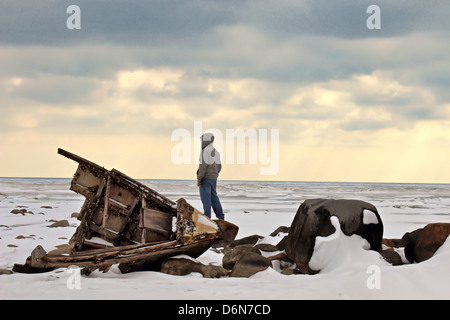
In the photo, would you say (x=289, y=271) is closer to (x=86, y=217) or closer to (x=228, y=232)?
(x=228, y=232)

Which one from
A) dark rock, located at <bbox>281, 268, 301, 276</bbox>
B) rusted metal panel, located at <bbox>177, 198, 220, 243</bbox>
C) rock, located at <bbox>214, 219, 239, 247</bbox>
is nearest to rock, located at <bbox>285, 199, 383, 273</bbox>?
dark rock, located at <bbox>281, 268, 301, 276</bbox>

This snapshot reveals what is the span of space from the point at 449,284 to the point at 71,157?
19.4ft

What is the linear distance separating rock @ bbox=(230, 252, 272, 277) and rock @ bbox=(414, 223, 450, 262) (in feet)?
7.95

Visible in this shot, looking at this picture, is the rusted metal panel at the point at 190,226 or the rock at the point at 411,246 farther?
the rock at the point at 411,246

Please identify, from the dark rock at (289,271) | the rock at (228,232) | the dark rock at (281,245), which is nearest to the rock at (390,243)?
the dark rock at (281,245)

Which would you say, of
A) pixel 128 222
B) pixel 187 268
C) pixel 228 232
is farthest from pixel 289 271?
pixel 128 222

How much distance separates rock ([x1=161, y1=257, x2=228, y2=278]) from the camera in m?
6.41

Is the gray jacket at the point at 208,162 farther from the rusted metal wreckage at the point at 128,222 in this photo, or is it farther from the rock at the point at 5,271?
the rock at the point at 5,271

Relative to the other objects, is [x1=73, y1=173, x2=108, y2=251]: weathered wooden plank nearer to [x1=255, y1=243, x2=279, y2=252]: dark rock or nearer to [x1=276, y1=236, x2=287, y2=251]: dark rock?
[x1=255, y1=243, x2=279, y2=252]: dark rock

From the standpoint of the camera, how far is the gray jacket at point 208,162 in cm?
985

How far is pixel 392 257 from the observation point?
22.5ft

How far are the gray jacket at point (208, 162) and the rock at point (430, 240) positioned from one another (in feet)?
15.8

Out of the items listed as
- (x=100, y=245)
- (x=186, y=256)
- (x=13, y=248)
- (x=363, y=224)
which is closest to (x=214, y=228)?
(x=186, y=256)

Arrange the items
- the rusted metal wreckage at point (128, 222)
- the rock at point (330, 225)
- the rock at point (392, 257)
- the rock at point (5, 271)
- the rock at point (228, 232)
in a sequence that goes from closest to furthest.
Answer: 1. the rock at point (5, 271)
2. the rusted metal wreckage at point (128, 222)
3. the rock at point (392, 257)
4. the rock at point (330, 225)
5. the rock at point (228, 232)
